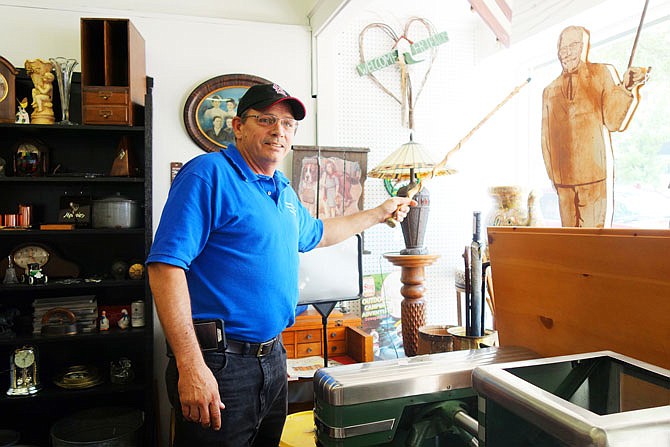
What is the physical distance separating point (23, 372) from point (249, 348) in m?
1.86

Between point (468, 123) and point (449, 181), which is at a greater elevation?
point (468, 123)

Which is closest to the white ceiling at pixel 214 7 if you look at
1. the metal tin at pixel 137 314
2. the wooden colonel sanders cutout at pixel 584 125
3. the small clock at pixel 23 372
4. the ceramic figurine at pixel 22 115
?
the ceramic figurine at pixel 22 115

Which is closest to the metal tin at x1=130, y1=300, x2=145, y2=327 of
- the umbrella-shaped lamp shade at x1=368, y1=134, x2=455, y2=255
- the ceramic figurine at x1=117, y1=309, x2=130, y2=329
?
the ceramic figurine at x1=117, y1=309, x2=130, y2=329

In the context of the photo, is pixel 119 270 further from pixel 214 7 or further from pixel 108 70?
pixel 214 7

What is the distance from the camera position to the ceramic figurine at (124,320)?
304cm

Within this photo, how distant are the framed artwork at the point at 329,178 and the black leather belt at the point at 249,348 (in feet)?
5.69

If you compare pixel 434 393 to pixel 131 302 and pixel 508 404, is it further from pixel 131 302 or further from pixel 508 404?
pixel 131 302

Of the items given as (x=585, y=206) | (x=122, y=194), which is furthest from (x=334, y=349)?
(x=585, y=206)

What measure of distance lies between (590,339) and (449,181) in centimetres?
271

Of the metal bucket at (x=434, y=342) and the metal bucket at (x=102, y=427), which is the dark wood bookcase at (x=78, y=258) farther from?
the metal bucket at (x=434, y=342)

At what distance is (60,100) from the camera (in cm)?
301

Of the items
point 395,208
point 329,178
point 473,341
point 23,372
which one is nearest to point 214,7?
point 329,178

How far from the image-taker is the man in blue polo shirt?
154cm

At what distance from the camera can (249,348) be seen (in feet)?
5.57
